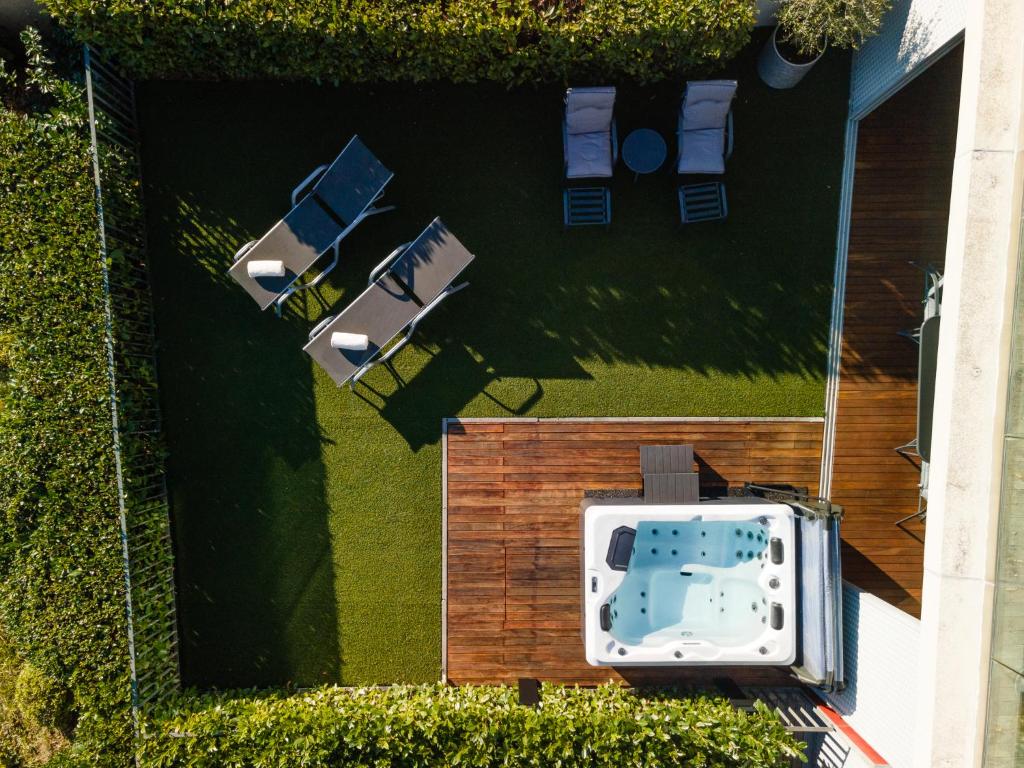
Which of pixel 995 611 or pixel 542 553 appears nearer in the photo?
pixel 995 611

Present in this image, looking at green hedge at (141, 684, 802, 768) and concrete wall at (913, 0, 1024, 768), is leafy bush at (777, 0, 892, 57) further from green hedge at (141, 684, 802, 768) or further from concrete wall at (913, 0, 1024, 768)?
green hedge at (141, 684, 802, 768)

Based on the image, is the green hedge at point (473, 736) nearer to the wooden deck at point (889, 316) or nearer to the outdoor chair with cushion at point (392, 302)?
the wooden deck at point (889, 316)

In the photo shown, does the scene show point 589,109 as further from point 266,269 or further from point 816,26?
point 266,269

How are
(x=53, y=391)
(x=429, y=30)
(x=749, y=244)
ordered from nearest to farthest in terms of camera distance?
(x=429, y=30) < (x=53, y=391) < (x=749, y=244)

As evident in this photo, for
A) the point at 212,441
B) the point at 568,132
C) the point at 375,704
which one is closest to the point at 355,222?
the point at 568,132

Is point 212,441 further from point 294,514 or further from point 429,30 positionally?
point 429,30

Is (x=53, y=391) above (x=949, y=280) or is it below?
below
